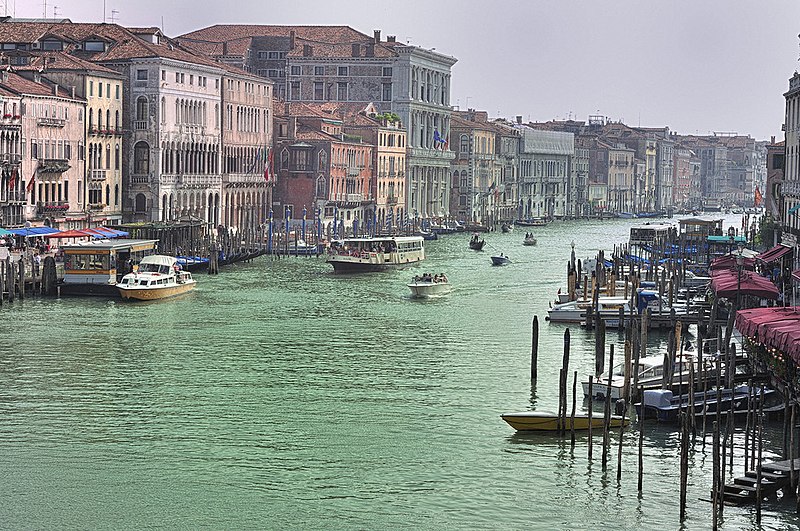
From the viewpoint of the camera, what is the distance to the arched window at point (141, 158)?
48094 millimetres

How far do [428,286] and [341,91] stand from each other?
32.8 meters

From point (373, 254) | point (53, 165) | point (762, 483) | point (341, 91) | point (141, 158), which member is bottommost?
point (762, 483)

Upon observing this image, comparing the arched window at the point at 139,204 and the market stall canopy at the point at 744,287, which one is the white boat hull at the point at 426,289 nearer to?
the market stall canopy at the point at 744,287

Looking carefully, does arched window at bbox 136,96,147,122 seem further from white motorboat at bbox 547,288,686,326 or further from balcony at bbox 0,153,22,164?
white motorboat at bbox 547,288,686,326

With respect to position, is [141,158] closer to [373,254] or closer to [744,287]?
[373,254]

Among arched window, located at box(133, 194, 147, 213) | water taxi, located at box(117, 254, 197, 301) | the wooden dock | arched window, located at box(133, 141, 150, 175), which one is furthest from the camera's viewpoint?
arched window, located at box(133, 141, 150, 175)

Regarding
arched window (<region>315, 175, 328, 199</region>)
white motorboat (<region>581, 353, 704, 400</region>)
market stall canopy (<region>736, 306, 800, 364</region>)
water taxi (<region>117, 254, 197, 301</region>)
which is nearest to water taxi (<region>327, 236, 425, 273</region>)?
water taxi (<region>117, 254, 197, 301</region>)

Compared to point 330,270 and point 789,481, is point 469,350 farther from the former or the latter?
point 330,270

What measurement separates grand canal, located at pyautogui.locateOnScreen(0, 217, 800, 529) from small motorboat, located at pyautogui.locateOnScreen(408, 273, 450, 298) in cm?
293

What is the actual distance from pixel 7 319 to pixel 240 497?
43.2 feet

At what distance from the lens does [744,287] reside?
82.8ft

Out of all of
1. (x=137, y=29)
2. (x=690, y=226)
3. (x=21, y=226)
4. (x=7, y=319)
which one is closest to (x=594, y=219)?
(x=690, y=226)

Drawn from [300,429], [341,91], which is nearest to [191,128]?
[341,91]

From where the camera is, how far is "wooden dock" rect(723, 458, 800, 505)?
15.3m
